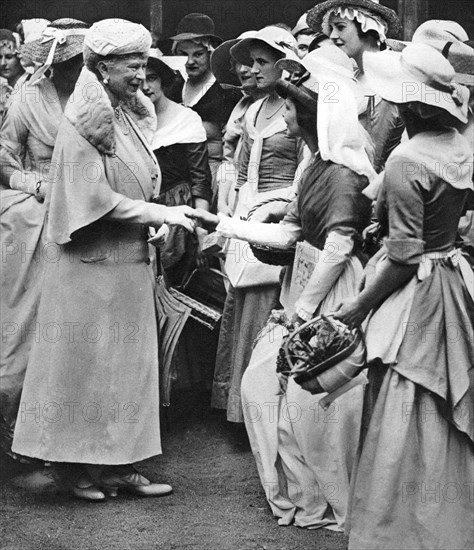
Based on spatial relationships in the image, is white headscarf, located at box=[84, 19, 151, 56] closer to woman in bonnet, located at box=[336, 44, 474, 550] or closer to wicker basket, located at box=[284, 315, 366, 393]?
woman in bonnet, located at box=[336, 44, 474, 550]

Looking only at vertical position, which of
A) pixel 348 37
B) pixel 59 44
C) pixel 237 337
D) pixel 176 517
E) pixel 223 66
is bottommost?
pixel 176 517

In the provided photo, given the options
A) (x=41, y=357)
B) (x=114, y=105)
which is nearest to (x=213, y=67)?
(x=114, y=105)

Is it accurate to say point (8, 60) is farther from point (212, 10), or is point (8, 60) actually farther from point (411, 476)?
point (411, 476)

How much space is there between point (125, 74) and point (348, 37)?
4.86ft

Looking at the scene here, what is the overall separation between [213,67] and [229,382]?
6.81ft

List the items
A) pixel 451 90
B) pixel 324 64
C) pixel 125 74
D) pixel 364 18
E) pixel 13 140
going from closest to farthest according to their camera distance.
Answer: pixel 451 90
pixel 324 64
pixel 125 74
pixel 13 140
pixel 364 18

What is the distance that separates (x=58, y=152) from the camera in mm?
5402

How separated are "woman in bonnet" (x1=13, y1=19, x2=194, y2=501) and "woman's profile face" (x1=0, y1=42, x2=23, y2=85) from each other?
3.56 meters

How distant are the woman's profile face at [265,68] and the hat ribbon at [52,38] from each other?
1.08 m

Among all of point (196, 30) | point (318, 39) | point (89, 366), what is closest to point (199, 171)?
point (318, 39)

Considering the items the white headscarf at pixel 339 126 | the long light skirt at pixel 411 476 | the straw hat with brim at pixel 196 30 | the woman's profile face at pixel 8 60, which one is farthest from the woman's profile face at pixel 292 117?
the woman's profile face at pixel 8 60

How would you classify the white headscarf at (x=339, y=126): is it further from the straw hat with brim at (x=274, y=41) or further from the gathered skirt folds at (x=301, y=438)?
the straw hat with brim at (x=274, y=41)

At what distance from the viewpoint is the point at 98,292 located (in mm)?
5488

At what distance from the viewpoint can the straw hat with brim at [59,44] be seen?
19.9 feet
